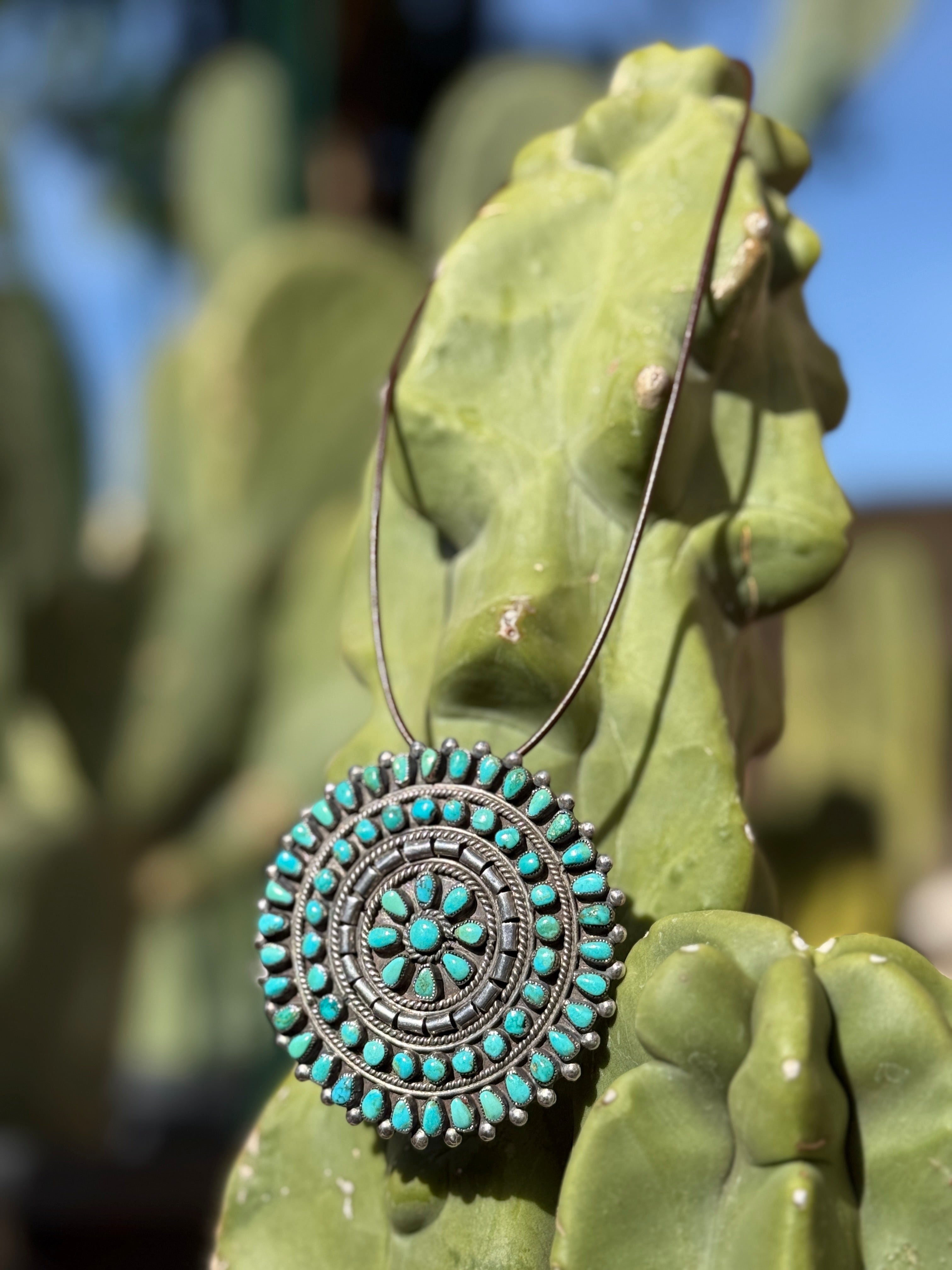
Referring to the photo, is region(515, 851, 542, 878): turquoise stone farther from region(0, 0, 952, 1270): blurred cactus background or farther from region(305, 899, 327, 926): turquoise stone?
region(0, 0, 952, 1270): blurred cactus background

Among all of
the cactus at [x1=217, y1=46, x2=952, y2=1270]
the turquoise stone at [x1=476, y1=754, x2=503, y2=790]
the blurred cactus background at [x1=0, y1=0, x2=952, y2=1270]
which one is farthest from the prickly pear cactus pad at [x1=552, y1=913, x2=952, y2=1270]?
the blurred cactus background at [x1=0, y1=0, x2=952, y2=1270]

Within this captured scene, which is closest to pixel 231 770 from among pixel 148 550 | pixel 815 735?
pixel 148 550

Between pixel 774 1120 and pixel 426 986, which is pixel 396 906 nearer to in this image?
pixel 426 986

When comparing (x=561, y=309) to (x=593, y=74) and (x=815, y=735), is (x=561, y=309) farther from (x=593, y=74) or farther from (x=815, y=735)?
(x=593, y=74)

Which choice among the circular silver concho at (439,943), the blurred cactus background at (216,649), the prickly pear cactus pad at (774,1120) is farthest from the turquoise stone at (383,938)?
the blurred cactus background at (216,649)

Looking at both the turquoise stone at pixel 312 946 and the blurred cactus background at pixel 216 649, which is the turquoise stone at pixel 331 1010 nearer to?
the turquoise stone at pixel 312 946

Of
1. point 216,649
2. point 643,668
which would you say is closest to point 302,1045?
point 643,668

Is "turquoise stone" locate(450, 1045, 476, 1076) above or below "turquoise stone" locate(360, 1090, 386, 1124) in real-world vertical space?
above
